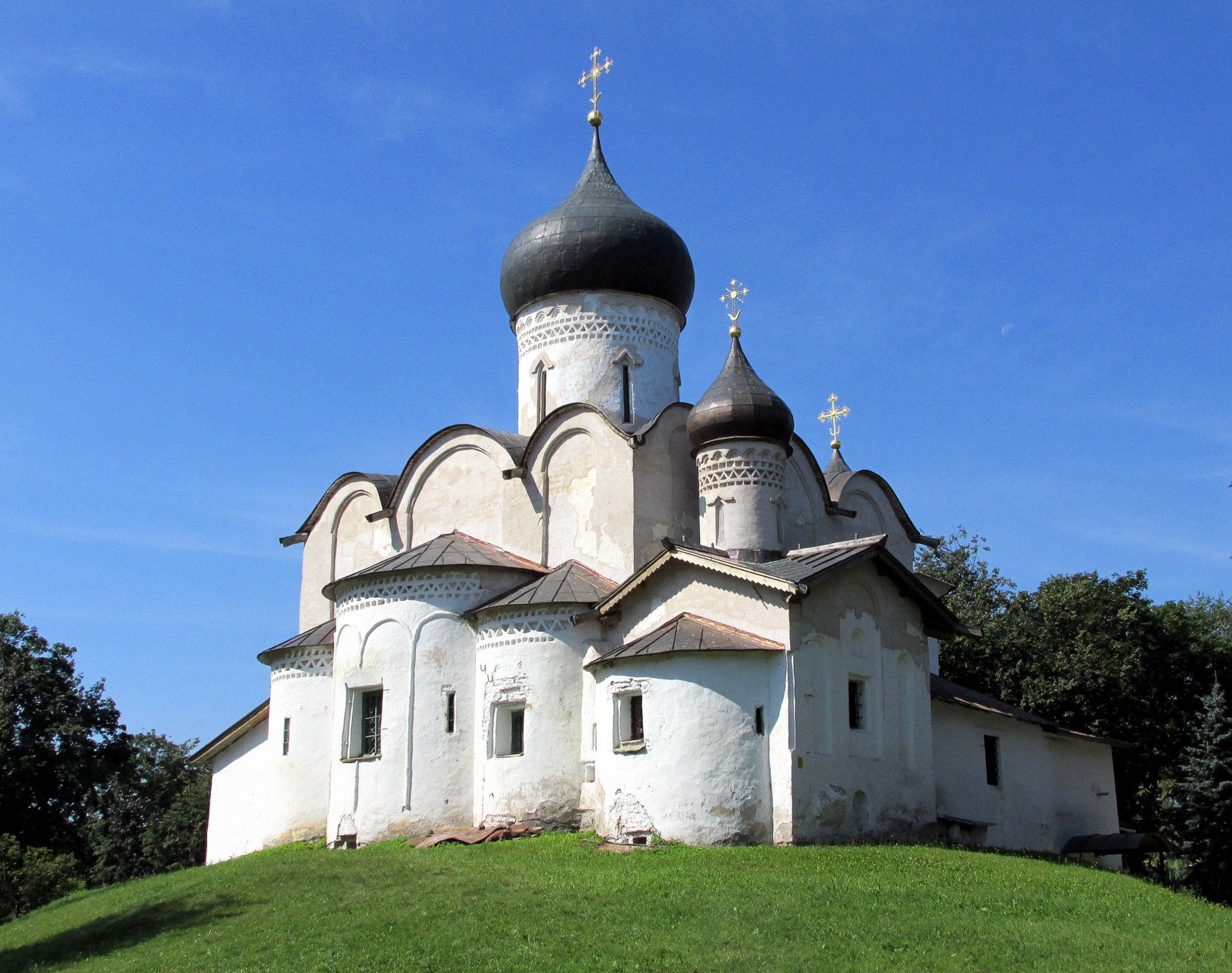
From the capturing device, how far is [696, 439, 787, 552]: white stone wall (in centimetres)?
1747

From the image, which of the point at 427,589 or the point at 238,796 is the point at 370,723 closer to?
the point at 427,589

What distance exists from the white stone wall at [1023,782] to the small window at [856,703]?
233cm

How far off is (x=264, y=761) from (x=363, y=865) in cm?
531

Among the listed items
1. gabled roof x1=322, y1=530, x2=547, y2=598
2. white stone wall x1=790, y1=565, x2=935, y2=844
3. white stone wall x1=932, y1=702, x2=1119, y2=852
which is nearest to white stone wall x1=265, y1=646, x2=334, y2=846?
gabled roof x1=322, y1=530, x2=547, y2=598

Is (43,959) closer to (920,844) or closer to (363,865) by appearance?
(363,865)

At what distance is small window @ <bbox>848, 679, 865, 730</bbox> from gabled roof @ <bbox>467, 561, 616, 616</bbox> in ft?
10.1

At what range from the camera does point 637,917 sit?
11.1 metres

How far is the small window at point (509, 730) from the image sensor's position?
656 inches

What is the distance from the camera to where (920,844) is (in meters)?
15.4

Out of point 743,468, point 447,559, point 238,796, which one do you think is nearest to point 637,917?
point 447,559

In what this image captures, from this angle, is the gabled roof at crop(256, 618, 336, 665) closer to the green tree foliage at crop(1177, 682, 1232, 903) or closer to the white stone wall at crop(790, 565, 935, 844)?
the white stone wall at crop(790, 565, 935, 844)

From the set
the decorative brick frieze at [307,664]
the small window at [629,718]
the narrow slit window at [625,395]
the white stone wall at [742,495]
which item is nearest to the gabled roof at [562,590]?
the white stone wall at [742,495]

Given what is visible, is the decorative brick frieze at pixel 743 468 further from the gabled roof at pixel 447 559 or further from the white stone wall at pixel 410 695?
the white stone wall at pixel 410 695

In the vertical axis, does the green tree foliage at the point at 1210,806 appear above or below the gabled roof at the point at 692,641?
below
